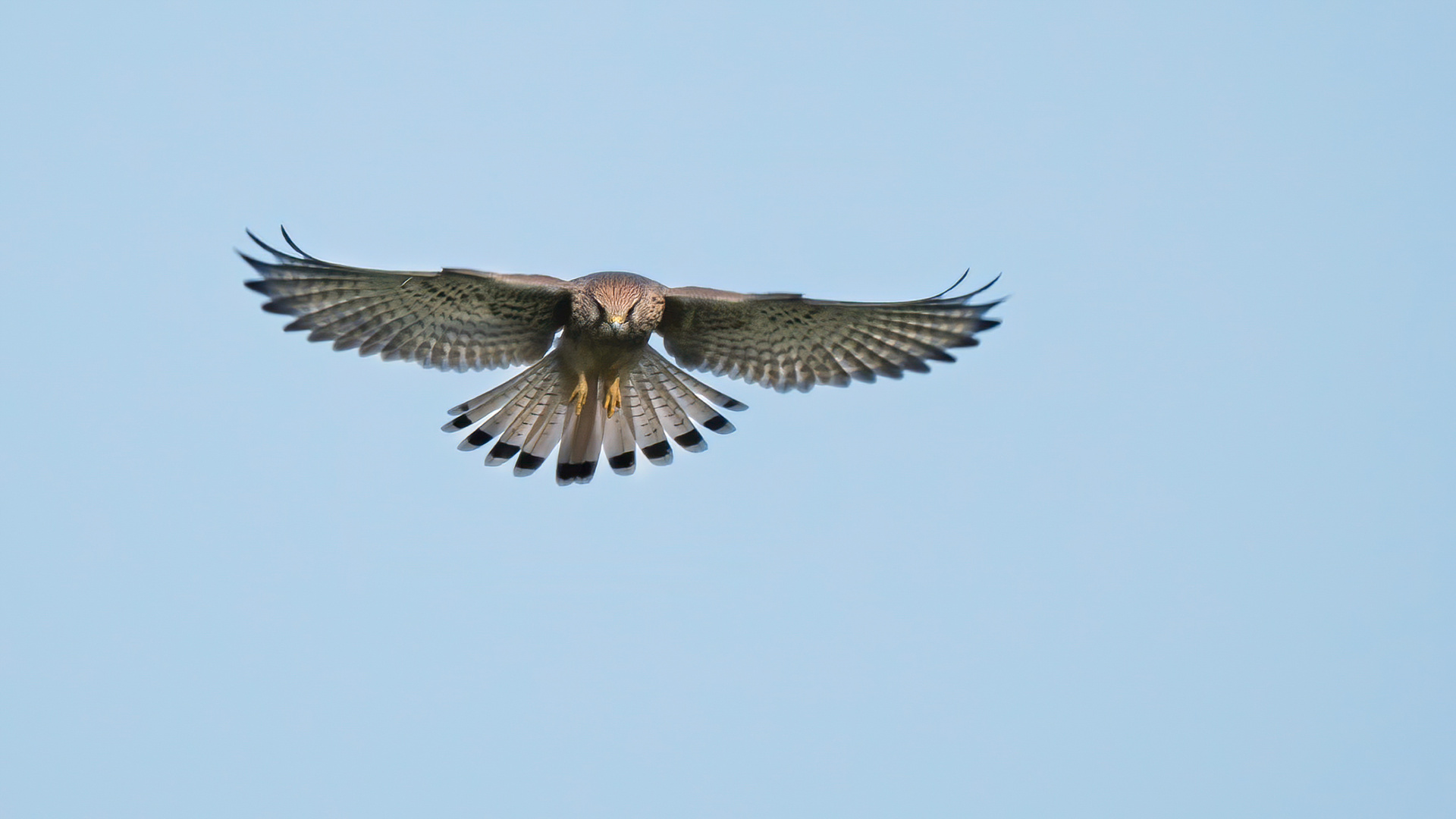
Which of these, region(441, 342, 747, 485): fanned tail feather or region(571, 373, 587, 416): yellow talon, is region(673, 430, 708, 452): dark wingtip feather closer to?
region(441, 342, 747, 485): fanned tail feather

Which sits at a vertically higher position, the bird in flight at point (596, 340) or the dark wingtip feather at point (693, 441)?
the bird in flight at point (596, 340)

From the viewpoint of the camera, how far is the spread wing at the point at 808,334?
900cm

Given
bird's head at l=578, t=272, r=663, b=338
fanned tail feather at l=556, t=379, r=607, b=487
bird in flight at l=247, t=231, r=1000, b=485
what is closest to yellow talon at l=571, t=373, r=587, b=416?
bird in flight at l=247, t=231, r=1000, b=485

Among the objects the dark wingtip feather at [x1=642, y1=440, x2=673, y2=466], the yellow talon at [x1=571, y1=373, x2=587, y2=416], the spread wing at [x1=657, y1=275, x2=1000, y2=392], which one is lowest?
the dark wingtip feather at [x1=642, y1=440, x2=673, y2=466]

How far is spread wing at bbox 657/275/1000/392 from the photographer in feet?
29.5

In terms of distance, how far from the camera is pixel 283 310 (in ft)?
28.0

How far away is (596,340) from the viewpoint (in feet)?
28.9

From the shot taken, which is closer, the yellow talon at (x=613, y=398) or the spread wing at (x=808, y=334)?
the spread wing at (x=808, y=334)

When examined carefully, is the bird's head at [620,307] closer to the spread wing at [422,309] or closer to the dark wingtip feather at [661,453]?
the spread wing at [422,309]

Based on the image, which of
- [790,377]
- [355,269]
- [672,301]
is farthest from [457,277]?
[790,377]

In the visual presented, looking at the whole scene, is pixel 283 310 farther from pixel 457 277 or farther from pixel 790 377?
pixel 790 377

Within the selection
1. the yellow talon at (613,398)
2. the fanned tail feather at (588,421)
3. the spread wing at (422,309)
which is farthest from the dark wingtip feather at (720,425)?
the spread wing at (422,309)

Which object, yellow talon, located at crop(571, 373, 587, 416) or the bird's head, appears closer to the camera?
the bird's head

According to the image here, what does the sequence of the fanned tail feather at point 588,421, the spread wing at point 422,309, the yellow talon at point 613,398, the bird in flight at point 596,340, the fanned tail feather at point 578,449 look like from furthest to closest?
the fanned tail feather at point 578,449
the fanned tail feather at point 588,421
the yellow talon at point 613,398
the bird in flight at point 596,340
the spread wing at point 422,309
